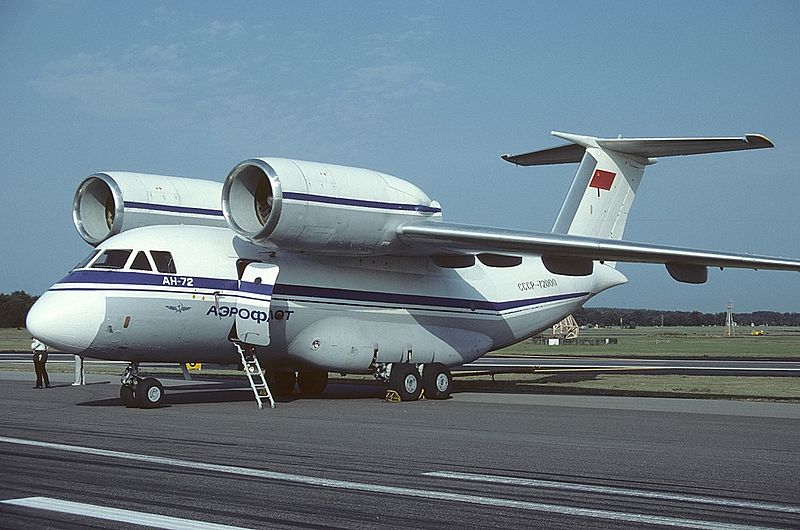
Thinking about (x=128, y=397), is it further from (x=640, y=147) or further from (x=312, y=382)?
(x=640, y=147)

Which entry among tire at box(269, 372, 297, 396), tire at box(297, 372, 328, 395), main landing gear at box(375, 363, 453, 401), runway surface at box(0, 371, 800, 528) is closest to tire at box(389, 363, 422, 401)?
main landing gear at box(375, 363, 453, 401)

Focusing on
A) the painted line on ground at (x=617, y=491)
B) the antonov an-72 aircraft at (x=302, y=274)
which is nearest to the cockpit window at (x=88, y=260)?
the antonov an-72 aircraft at (x=302, y=274)

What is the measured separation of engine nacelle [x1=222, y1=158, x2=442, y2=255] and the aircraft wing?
580mm

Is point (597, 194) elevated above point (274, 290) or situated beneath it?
elevated above

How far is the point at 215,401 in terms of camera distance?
19500 mm

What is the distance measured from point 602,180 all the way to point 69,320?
14.0m

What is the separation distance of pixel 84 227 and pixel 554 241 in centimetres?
1038

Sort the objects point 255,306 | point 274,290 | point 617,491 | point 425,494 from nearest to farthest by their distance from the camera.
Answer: point 425,494, point 617,491, point 255,306, point 274,290

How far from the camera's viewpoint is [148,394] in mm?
17250

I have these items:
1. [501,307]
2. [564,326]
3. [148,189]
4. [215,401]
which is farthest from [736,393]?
[564,326]

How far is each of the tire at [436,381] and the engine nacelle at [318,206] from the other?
3211mm

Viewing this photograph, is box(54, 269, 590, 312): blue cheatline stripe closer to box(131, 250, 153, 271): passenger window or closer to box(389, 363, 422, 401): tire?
box(131, 250, 153, 271): passenger window

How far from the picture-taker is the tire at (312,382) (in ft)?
72.3

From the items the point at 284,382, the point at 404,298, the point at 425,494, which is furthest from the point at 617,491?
the point at 284,382
